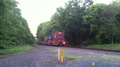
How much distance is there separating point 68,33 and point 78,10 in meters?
8.51

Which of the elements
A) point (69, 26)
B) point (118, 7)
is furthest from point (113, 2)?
point (69, 26)

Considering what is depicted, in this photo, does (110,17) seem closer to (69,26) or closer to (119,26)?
(119,26)

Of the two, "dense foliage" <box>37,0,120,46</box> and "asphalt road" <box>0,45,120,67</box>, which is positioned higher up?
"dense foliage" <box>37,0,120,46</box>

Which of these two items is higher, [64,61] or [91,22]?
[91,22]

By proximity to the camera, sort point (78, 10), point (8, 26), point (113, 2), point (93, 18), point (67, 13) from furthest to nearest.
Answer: point (67, 13), point (78, 10), point (93, 18), point (113, 2), point (8, 26)

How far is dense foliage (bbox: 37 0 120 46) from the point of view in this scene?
25.9 meters

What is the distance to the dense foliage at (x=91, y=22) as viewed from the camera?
1019 inches

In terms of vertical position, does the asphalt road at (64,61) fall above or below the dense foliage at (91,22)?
below

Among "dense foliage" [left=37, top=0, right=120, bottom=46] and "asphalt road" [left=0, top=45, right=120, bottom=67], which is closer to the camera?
"asphalt road" [left=0, top=45, right=120, bottom=67]

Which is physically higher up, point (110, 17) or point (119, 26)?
point (110, 17)

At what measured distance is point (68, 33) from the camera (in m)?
40.8

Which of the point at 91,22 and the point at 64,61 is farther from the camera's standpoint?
the point at 91,22

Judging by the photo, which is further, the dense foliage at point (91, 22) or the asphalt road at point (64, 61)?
the dense foliage at point (91, 22)

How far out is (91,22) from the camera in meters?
31.6
